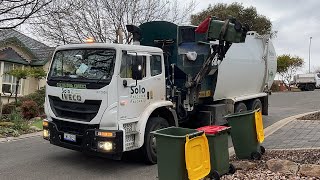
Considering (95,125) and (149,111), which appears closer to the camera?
(95,125)

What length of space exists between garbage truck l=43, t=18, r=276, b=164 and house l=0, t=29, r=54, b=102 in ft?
40.1

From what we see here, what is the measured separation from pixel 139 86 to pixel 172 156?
221 centimetres

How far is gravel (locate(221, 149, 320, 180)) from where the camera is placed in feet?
18.2

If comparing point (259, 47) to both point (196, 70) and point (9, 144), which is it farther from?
point (9, 144)

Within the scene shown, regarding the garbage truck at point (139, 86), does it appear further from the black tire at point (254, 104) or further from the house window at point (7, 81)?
the house window at point (7, 81)

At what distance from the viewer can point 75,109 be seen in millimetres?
6758

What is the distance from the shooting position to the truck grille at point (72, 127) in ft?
21.5

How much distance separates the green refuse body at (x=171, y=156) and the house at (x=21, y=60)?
50.0 feet

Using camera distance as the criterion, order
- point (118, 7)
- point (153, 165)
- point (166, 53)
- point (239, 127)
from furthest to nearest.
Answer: point (118, 7), point (166, 53), point (153, 165), point (239, 127)

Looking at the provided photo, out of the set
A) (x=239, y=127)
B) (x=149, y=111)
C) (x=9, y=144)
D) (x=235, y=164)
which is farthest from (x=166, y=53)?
(x=9, y=144)

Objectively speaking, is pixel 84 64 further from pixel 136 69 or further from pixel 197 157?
pixel 197 157

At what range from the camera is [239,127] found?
673cm

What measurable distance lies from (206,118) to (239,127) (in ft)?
8.98

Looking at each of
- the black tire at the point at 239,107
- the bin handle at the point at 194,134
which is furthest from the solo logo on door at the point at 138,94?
the black tire at the point at 239,107
